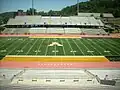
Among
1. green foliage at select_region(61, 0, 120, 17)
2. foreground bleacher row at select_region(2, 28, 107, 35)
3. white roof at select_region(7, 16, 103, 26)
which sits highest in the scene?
green foliage at select_region(61, 0, 120, 17)

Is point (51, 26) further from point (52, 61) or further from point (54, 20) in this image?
point (52, 61)

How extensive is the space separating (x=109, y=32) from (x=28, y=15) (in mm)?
3472

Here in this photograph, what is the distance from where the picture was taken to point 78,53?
6.82 m

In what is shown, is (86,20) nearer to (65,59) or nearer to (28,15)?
(28,15)

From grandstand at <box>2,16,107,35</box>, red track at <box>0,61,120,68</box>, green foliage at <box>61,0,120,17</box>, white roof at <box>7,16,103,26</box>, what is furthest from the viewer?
white roof at <box>7,16,103,26</box>

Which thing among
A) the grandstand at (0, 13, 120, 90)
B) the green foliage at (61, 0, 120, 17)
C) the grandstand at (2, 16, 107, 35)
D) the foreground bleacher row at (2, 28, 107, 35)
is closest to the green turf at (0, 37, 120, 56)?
the grandstand at (0, 13, 120, 90)

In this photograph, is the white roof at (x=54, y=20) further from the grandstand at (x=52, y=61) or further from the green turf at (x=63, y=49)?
the green turf at (x=63, y=49)

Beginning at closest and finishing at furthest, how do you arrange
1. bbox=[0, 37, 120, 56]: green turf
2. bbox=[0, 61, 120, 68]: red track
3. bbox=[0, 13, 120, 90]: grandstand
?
bbox=[0, 13, 120, 90]: grandstand
bbox=[0, 61, 120, 68]: red track
bbox=[0, 37, 120, 56]: green turf

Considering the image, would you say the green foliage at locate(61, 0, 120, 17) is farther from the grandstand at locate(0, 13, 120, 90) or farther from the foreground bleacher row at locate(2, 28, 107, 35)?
the foreground bleacher row at locate(2, 28, 107, 35)

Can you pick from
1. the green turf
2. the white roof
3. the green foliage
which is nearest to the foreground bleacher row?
the white roof

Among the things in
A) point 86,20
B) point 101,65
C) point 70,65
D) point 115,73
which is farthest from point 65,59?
point 86,20

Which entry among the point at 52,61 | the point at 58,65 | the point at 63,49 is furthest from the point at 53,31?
the point at 58,65

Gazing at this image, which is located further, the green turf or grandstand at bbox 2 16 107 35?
grandstand at bbox 2 16 107 35

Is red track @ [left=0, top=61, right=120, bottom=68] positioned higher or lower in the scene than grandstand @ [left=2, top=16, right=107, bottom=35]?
lower
